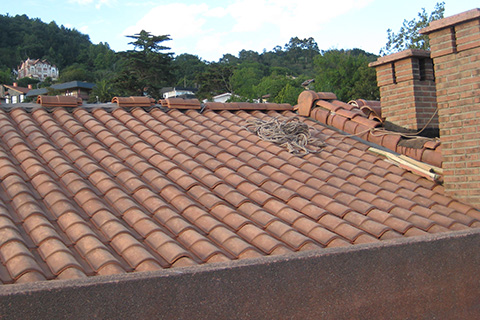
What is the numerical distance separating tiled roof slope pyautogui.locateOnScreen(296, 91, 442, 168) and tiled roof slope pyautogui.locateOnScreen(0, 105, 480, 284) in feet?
1.49

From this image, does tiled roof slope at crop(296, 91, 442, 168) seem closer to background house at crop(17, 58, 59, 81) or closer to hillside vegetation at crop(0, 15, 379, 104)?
hillside vegetation at crop(0, 15, 379, 104)

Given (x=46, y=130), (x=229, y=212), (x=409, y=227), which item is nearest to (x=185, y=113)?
(x=46, y=130)

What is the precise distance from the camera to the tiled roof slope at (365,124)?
649 centimetres

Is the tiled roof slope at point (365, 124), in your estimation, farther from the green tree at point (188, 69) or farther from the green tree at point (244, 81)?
the green tree at point (188, 69)

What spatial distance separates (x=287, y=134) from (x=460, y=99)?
243 cm

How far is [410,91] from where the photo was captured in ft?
24.8

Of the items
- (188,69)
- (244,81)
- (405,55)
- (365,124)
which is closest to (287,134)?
(365,124)

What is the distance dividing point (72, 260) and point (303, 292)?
1.62 meters

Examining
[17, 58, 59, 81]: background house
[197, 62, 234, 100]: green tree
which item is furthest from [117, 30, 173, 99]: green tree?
[17, 58, 59, 81]: background house

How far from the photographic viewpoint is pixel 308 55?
106 meters

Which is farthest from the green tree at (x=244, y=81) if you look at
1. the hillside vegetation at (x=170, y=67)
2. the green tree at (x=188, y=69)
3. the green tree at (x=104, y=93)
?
the green tree at (x=188, y=69)

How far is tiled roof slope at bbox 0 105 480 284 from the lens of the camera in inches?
136

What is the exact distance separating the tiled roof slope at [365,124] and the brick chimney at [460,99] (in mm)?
585

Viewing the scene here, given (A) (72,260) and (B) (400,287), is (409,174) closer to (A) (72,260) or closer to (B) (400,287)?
(B) (400,287)
